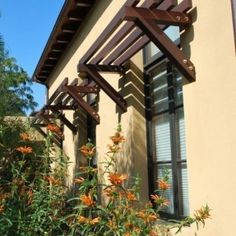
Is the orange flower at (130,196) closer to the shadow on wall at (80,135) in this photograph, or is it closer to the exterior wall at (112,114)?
the exterior wall at (112,114)

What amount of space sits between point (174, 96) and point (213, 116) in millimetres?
1316

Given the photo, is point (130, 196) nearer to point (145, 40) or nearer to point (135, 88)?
point (145, 40)

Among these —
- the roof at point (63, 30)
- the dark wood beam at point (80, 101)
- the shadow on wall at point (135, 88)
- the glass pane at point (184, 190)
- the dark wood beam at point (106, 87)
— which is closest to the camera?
the glass pane at point (184, 190)

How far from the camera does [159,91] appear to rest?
19.7 feet

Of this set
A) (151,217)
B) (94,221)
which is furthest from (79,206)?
(151,217)

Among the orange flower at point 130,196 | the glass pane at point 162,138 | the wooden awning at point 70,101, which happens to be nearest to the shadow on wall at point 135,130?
the glass pane at point 162,138

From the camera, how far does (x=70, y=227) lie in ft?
12.5

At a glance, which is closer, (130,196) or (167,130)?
(130,196)

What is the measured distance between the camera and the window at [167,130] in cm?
537

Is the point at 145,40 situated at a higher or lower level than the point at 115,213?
higher

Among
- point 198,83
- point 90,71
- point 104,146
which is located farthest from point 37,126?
point 198,83

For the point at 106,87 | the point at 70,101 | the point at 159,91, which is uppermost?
the point at 70,101

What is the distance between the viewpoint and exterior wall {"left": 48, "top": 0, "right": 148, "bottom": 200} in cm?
636

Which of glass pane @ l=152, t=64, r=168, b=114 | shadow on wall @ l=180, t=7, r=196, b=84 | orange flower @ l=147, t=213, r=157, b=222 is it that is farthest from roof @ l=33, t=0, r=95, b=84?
orange flower @ l=147, t=213, r=157, b=222
